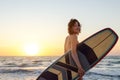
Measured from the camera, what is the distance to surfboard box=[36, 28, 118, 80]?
5.44 metres

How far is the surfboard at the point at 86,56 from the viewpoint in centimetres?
544

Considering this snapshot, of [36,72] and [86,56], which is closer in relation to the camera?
[86,56]

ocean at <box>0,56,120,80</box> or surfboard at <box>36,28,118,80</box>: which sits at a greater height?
ocean at <box>0,56,120,80</box>

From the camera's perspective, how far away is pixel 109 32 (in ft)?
19.7

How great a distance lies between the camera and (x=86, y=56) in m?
5.54

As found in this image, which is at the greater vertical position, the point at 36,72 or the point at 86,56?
the point at 36,72

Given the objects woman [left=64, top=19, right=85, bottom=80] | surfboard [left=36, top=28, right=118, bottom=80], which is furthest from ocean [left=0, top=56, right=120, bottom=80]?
woman [left=64, top=19, right=85, bottom=80]

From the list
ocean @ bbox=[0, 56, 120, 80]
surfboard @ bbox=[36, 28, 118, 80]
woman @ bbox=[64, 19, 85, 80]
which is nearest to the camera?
woman @ bbox=[64, 19, 85, 80]

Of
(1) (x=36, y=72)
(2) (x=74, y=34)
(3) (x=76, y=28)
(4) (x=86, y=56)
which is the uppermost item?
(1) (x=36, y=72)

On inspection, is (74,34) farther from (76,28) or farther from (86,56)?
(86,56)

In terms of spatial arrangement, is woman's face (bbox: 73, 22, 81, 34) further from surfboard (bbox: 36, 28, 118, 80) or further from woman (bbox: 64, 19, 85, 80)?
surfboard (bbox: 36, 28, 118, 80)

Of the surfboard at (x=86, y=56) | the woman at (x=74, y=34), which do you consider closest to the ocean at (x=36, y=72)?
the surfboard at (x=86, y=56)

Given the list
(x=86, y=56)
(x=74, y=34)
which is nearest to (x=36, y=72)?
(x=86, y=56)

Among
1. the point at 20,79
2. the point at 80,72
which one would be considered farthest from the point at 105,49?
the point at 20,79
